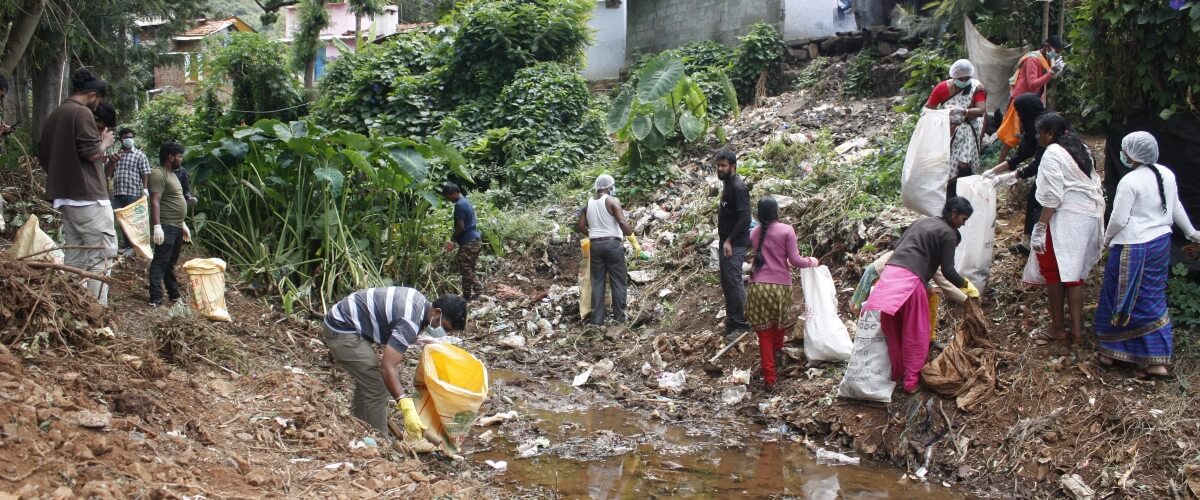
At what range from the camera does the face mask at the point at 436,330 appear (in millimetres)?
4766

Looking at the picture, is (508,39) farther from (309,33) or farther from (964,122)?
(964,122)

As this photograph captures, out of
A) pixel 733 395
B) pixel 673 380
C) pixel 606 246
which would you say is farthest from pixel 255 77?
pixel 733 395

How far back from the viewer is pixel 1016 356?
5.62 metres

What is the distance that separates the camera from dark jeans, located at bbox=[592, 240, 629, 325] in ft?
28.0

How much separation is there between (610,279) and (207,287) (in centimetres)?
359

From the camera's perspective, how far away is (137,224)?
6633mm

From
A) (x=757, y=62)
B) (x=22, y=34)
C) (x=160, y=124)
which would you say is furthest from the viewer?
(x=160, y=124)

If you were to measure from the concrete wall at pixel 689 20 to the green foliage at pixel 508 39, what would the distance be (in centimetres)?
239

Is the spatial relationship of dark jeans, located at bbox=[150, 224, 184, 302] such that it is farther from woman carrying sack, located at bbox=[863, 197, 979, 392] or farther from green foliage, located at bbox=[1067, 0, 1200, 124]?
green foliage, located at bbox=[1067, 0, 1200, 124]

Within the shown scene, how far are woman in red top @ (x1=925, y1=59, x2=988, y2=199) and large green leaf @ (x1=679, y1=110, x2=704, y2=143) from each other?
5095 millimetres

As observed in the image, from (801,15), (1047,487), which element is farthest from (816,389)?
(801,15)

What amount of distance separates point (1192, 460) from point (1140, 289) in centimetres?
103

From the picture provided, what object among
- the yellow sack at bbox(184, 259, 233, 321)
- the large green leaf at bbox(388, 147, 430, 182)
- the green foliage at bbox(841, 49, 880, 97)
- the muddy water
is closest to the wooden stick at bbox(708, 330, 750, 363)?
A: the muddy water

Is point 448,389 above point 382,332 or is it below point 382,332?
below
